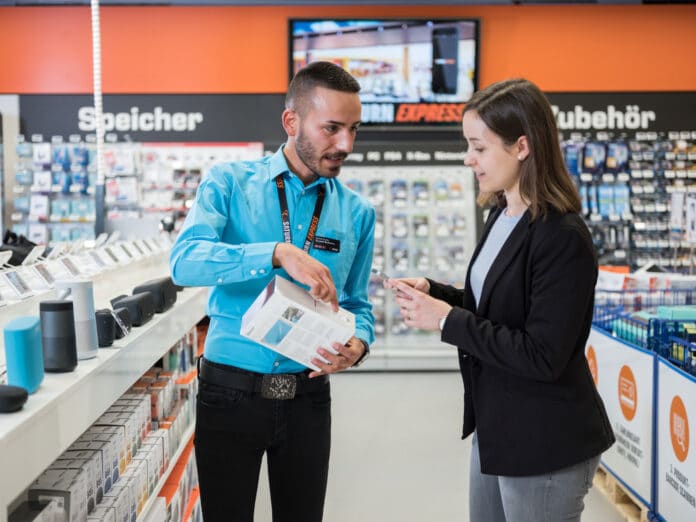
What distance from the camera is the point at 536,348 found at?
1797 mm

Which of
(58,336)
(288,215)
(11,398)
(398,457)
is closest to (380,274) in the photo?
(288,215)

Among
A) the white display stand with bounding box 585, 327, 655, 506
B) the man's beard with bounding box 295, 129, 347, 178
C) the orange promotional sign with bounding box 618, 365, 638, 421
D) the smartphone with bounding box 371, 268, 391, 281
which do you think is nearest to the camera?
the smartphone with bounding box 371, 268, 391, 281

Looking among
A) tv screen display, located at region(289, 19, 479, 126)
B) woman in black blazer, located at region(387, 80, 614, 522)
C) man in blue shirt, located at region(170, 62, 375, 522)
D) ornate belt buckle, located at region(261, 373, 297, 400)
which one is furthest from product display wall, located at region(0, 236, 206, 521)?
tv screen display, located at region(289, 19, 479, 126)

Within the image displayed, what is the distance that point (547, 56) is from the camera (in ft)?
29.3

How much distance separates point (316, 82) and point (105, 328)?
1.03 metres

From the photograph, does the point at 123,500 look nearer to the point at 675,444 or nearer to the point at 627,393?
the point at 675,444

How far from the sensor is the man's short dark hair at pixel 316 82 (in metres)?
2.02

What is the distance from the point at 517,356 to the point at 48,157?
7.67 metres

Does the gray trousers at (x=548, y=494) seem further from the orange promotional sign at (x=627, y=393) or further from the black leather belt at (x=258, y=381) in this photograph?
the orange promotional sign at (x=627, y=393)

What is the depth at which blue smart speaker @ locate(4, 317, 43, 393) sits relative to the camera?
5.38ft

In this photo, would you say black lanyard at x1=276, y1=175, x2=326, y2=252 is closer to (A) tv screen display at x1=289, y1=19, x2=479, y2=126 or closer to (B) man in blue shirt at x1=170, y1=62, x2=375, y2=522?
(B) man in blue shirt at x1=170, y1=62, x2=375, y2=522

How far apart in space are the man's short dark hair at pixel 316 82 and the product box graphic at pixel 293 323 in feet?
1.77

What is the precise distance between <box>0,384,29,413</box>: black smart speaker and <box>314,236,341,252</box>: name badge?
2.89 ft

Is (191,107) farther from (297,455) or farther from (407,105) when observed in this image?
(297,455)
